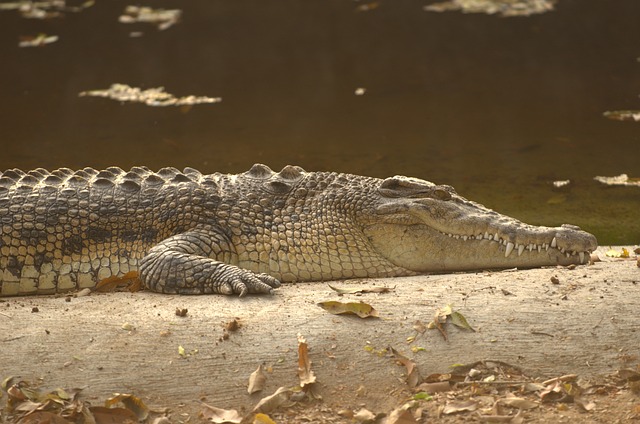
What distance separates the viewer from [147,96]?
11.6 meters

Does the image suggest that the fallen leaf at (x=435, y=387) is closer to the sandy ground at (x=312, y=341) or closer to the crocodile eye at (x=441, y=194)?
the sandy ground at (x=312, y=341)

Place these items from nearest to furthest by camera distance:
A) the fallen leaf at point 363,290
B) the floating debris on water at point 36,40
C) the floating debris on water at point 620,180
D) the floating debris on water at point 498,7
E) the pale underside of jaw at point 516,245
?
the fallen leaf at point 363,290 < the pale underside of jaw at point 516,245 < the floating debris on water at point 620,180 < the floating debris on water at point 36,40 < the floating debris on water at point 498,7

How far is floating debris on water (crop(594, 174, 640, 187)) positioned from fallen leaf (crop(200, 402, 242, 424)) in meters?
5.24

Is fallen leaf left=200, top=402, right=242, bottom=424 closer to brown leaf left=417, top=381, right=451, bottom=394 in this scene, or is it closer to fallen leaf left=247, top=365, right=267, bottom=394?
fallen leaf left=247, top=365, right=267, bottom=394

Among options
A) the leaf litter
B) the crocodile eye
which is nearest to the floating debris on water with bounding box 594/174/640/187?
the crocodile eye

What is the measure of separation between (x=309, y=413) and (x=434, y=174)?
4.74m

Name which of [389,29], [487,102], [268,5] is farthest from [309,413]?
[268,5]

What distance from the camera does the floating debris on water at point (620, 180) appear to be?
8539mm

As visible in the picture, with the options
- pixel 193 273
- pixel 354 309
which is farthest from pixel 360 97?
pixel 354 309

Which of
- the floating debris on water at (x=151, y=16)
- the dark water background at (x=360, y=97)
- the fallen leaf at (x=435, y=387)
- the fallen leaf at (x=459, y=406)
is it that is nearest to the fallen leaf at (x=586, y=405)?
the fallen leaf at (x=459, y=406)

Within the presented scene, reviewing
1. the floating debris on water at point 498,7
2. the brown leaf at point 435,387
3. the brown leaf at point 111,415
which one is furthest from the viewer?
the floating debris on water at point 498,7

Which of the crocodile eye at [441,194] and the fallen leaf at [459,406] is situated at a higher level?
the crocodile eye at [441,194]

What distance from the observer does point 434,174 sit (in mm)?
8859

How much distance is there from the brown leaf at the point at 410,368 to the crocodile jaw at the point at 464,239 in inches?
59.7
